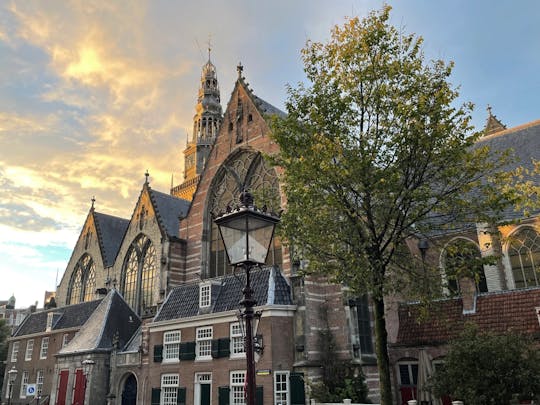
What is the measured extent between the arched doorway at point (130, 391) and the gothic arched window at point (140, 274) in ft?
25.0

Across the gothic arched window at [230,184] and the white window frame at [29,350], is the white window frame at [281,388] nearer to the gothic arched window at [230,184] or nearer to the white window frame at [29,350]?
the gothic arched window at [230,184]

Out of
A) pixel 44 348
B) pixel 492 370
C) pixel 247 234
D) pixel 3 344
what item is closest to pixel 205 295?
pixel 492 370

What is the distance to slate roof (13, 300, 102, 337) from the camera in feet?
124

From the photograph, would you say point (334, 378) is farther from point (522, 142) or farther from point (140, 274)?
point (140, 274)

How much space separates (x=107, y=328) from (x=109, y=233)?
51.5 feet

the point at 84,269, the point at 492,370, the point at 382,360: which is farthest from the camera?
the point at 84,269

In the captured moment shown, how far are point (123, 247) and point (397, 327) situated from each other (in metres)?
25.3

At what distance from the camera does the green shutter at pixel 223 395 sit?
22.3 m

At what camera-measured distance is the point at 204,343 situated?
2470 cm

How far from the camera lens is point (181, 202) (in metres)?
42.9

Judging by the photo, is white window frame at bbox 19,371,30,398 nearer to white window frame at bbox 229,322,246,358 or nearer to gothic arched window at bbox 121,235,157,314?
gothic arched window at bbox 121,235,157,314

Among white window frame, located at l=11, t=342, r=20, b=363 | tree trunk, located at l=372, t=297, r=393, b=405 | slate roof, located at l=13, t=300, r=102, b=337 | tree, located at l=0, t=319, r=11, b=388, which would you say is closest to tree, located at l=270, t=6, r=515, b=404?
tree trunk, located at l=372, t=297, r=393, b=405

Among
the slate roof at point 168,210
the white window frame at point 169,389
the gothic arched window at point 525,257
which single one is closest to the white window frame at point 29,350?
the slate roof at point 168,210

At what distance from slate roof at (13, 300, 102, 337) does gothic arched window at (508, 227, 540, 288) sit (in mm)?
30732
